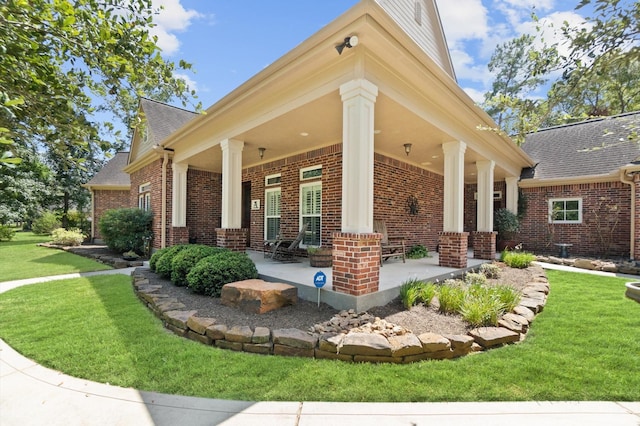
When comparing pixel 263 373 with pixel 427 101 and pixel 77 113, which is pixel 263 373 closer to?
pixel 77 113

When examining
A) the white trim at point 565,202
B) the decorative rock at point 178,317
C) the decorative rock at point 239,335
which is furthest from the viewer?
the white trim at point 565,202

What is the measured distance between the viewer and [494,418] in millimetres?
2076

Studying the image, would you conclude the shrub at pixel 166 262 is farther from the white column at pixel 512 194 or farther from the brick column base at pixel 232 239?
the white column at pixel 512 194

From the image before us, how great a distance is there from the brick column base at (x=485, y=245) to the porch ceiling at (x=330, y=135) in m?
2.15

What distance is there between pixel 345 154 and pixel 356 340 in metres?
2.35

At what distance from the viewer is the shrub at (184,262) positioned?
5363 mm

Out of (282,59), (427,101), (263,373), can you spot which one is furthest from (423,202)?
(263,373)

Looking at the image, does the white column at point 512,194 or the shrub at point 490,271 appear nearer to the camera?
the shrub at point 490,271

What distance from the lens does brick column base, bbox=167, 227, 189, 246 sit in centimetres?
900

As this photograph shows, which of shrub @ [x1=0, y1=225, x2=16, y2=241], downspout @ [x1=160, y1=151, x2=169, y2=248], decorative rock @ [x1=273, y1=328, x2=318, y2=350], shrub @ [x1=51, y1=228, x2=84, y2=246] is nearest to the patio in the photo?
decorative rock @ [x1=273, y1=328, x2=318, y2=350]

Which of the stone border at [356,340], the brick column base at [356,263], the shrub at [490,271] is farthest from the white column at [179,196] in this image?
the shrub at [490,271]

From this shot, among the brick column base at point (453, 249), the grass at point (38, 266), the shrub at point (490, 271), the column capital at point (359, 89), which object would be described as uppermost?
the column capital at point (359, 89)

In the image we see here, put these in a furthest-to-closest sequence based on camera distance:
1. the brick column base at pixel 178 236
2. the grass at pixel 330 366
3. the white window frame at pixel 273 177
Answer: the white window frame at pixel 273 177, the brick column base at pixel 178 236, the grass at pixel 330 366

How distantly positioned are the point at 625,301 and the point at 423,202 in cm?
542
